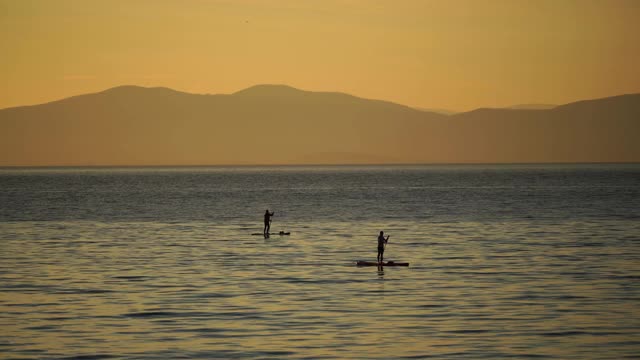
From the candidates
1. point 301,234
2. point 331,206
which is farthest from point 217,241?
point 331,206

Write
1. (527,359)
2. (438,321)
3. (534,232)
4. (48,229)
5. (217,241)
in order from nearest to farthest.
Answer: (527,359), (438,321), (217,241), (534,232), (48,229)

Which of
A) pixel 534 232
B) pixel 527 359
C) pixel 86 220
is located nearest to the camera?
pixel 527 359

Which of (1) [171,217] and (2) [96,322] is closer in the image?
(2) [96,322]

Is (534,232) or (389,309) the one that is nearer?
(389,309)

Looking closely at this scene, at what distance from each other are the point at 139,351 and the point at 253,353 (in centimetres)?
318

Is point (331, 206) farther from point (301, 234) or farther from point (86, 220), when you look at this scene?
point (301, 234)

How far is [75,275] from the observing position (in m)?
48.8

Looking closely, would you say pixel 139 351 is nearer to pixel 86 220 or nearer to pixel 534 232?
pixel 534 232

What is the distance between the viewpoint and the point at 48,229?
84000 millimetres

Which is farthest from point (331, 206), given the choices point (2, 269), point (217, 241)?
point (2, 269)

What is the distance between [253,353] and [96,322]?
7501 mm

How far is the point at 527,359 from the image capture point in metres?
29.0

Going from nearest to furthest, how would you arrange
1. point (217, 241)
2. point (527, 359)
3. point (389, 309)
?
point (527, 359) < point (389, 309) < point (217, 241)

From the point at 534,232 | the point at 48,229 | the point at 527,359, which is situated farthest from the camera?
the point at 48,229
